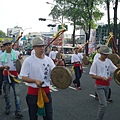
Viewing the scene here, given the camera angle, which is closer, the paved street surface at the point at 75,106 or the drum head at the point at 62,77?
the drum head at the point at 62,77

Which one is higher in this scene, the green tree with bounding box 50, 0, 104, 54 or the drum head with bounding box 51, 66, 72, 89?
the green tree with bounding box 50, 0, 104, 54

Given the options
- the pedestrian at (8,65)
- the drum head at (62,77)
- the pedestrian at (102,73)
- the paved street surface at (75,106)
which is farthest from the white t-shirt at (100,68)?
the pedestrian at (8,65)

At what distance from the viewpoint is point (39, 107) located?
401cm

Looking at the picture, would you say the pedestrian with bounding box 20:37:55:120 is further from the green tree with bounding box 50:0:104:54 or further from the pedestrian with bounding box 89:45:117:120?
the green tree with bounding box 50:0:104:54

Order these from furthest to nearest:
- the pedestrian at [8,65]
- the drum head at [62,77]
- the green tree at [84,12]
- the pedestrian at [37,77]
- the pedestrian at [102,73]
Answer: the green tree at [84,12], the pedestrian at [8,65], the pedestrian at [102,73], the drum head at [62,77], the pedestrian at [37,77]

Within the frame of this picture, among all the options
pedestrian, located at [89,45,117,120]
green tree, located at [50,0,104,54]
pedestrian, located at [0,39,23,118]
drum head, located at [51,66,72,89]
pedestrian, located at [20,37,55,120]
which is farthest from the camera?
green tree, located at [50,0,104,54]

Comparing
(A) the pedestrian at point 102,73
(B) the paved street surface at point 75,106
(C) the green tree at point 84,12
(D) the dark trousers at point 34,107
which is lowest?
(B) the paved street surface at point 75,106

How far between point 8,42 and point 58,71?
2130 millimetres

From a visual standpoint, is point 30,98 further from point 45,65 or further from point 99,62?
point 99,62

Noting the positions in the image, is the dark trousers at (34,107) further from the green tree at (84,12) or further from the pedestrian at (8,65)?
the green tree at (84,12)

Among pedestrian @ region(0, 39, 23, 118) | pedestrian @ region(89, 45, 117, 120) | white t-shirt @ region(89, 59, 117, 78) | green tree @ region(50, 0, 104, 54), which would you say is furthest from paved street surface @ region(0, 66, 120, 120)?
green tree @ region(50, 0, 104, 54)

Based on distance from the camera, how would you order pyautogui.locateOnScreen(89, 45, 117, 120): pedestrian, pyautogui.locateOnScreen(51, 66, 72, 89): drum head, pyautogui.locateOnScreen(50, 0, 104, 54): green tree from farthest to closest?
pyautogui.locateOnScreen(50, 0, 104, 54): green tree < pyautogui.locateOnScreen(89, 45, 117, 120): pedestrian < pyautogui.locateOnScreen(51, 66, 72, 89): drum head

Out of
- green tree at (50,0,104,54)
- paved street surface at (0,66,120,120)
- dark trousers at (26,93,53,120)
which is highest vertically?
green tree at (50,0,104,54)

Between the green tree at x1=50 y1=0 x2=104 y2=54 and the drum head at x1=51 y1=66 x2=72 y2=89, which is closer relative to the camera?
the drum head at x1=51 y1=66 x2=72 y2=89
